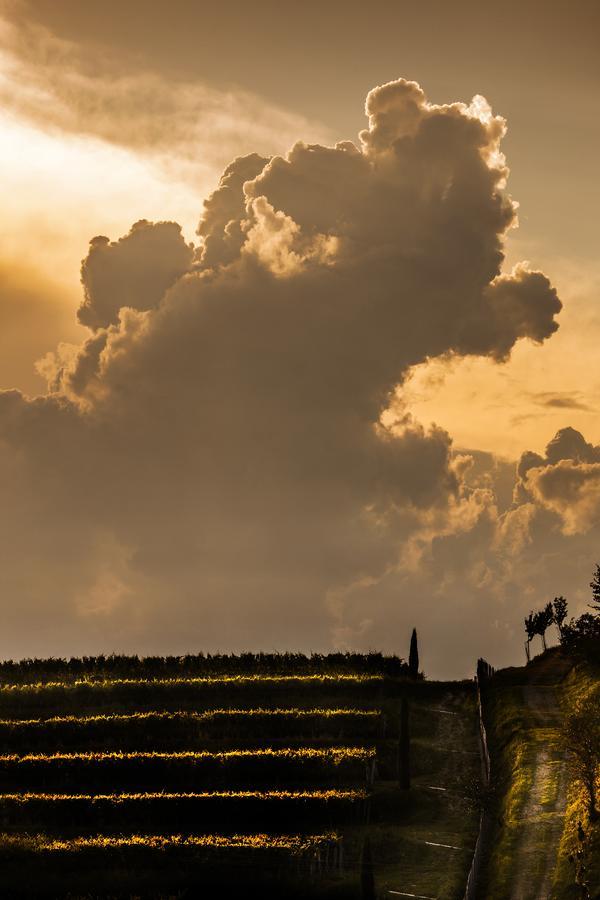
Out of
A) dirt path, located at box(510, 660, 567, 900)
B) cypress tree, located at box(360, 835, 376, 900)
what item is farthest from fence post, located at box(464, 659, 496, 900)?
cypress tree, located at box(360, 835, 376, 900)

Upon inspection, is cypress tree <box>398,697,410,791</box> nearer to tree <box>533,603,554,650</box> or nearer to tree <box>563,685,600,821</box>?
tree <box>563,685,600,821</box>

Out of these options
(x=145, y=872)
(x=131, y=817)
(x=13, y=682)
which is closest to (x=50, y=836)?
(x=131, y=817)

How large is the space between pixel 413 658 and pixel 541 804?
42.2 metres

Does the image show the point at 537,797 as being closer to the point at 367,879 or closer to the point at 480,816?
the point at 480,816

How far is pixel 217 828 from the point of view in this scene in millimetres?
76062

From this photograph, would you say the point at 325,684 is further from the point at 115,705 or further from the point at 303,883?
the point at 303,883

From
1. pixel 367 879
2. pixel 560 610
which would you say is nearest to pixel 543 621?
pixel 560 610

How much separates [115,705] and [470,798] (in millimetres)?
37456

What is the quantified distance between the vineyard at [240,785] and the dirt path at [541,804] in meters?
3.53

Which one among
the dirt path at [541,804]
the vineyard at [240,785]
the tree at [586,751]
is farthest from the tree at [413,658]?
the tree at [586,751]

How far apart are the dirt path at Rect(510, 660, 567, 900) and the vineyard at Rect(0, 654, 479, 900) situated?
3533 millimetres

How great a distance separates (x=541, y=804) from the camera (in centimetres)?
7312

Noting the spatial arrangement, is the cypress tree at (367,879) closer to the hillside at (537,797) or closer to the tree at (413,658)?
the hillside at (537,797)

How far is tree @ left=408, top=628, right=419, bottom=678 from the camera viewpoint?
11306 cm
